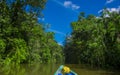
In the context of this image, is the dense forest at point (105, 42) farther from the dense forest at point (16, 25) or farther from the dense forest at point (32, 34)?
the dense forest at point (16, 25)

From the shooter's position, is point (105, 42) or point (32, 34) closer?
point (32, 34)

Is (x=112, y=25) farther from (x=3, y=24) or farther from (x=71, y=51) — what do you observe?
(x=71, y=51)

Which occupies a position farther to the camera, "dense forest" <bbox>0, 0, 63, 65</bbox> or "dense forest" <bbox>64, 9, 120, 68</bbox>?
"dense forest" <bbox>64, 9, 120, 68</bbox>

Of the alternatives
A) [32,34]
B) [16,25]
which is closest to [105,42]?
[32,34]

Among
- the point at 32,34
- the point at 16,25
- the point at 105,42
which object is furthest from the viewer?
the point at 105,42

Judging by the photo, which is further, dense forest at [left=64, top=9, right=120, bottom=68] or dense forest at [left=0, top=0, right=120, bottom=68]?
dense forest at [left=64, top=9, right=120, bottom=68]

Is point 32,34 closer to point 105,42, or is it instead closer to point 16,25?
point 16,25

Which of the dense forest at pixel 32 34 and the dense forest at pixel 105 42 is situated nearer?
the dense forest at pixel 32 34

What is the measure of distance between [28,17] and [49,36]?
45058 mm

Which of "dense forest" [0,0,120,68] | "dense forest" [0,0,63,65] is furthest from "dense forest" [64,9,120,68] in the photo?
A: "dense forest" [0,0,63,65]

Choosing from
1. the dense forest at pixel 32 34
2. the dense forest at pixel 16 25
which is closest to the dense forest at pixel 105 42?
the dense forest at pixel 32 34

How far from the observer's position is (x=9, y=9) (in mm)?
36750

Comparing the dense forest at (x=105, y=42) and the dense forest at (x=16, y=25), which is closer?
the dense forest at (x=16, y=25)

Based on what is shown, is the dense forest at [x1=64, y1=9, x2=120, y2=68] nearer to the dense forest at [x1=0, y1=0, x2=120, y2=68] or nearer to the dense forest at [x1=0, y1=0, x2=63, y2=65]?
the dense forest at [x1=0, y1=0, x2=120, y2=68]
